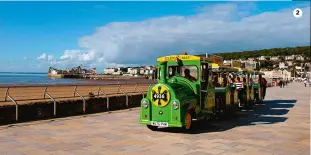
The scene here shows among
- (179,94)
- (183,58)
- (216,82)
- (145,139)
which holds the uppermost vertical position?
(183,58)

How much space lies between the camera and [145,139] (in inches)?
356

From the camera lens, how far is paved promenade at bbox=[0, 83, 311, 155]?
301 inches

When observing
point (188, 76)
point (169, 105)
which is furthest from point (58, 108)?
point (188, 76)

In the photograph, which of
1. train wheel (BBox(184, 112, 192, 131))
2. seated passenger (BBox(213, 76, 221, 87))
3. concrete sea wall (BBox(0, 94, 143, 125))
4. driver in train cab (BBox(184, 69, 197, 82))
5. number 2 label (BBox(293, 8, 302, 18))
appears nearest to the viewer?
number 2 label (BBox(293, 8, 302, 18))

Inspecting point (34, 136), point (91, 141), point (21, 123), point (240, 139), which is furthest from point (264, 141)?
point (21, 123)

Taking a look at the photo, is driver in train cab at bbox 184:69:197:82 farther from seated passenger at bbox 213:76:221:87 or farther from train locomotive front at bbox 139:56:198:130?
seated passenger at bbox 213:76:221:87

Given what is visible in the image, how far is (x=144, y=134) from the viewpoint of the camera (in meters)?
9.81

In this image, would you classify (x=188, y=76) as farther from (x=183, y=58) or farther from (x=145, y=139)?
(x=145, y=139)

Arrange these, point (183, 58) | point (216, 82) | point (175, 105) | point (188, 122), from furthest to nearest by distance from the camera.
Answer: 1. point (216, 82)
2. point (183, 58)
3. point (188, 122)
4. point (175, 105)

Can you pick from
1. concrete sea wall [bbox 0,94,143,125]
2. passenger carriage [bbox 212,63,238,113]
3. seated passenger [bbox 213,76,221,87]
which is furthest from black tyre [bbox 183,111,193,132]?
concrete sea wall [bbox 0,94,143,125]

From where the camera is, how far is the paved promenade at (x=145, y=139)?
764 cm

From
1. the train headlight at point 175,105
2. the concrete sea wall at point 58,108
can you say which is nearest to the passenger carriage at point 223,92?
the train headlight at point 175,105

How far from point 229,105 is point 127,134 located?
5897mm

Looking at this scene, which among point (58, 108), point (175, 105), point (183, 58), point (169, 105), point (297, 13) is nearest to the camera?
point (297, 13)
